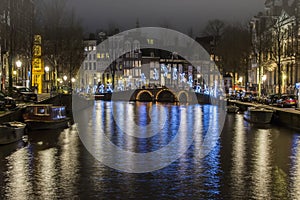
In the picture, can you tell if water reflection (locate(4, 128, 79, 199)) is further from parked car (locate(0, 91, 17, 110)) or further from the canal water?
parked car (locate(0, 91, 17, 110))

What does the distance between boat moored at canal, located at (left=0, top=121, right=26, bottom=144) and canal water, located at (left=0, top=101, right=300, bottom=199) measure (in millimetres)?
692

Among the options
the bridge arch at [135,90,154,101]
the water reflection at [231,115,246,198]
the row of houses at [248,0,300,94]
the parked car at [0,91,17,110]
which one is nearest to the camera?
the water reflection at [231,115,246,198]

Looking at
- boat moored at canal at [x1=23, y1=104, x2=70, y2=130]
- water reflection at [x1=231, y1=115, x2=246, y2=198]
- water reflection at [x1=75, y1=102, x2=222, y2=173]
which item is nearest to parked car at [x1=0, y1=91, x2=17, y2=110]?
boat moored at canal at [x1=23, y1=104, x2=70, y2=130]

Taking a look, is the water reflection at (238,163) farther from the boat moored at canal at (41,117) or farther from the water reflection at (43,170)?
the boat moored at canal at (41,117)

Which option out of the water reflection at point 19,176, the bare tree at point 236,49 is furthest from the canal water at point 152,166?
the bare tree at point 236,49

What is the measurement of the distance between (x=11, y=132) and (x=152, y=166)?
11567mm

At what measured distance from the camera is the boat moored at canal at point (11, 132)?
33.0m

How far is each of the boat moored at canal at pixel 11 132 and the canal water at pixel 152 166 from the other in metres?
0.69

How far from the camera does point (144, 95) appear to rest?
392ft

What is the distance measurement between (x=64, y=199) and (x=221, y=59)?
86.4 meters

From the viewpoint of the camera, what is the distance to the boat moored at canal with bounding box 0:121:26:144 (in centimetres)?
3295

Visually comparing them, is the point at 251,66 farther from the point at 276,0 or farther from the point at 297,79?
the point at 297,79

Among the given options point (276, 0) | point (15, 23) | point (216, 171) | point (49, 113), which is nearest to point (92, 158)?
point (216, 171)

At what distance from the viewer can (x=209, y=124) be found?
5219 centimetres
